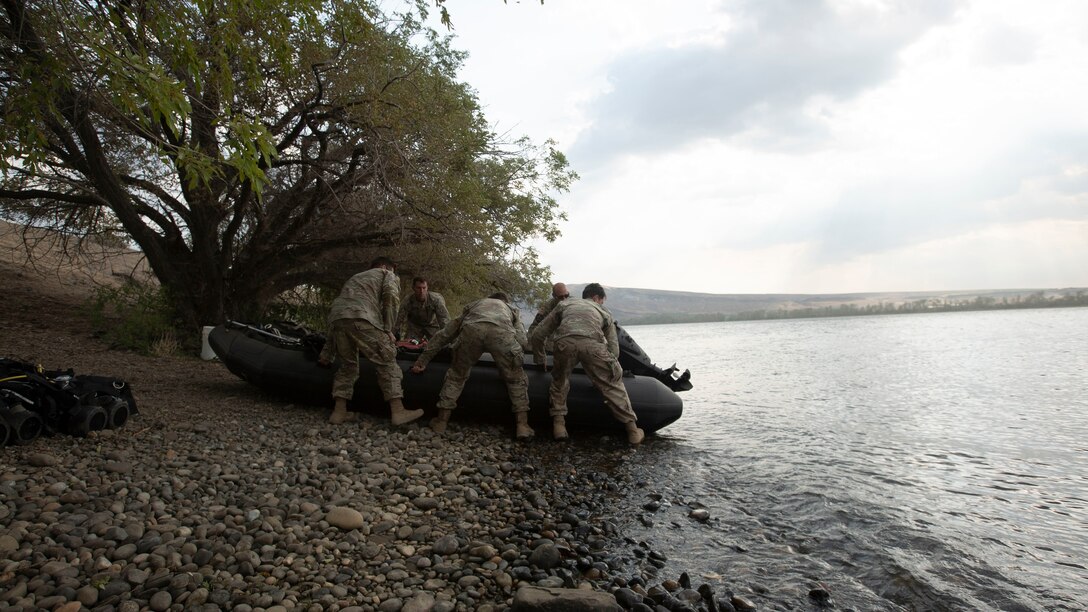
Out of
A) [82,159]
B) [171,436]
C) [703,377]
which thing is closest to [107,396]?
[171,436]

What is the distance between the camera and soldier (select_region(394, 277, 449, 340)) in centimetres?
917

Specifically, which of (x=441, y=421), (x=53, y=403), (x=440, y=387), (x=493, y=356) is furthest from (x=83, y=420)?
(x=493, y=356)

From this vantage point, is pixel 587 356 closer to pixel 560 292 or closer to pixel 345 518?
pixel 560 292

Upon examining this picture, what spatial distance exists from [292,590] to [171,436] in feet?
10.3

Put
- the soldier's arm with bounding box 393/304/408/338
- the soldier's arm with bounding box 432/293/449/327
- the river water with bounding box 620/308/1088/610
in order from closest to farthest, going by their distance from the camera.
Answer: the river water with bounding box 620/308/1088/610
the soldier's arm with bounding box 432/293/449/327
the soldier's arm with bounding box 393/304/408/338

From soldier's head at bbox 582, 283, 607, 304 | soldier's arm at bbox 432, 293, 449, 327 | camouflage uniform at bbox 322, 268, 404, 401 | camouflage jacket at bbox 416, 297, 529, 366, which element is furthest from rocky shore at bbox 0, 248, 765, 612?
soldier's arm at bbox 432, 293, 449, 327

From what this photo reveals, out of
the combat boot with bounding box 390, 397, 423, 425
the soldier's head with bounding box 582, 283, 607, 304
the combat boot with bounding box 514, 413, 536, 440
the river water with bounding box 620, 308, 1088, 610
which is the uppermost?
the soldier's head with bounding box 582, 283, 607, 304

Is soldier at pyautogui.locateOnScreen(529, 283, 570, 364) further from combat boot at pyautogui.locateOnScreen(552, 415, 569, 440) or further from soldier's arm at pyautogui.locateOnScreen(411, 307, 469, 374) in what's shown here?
soldier's arm at pyautogui.locateOnScreen(411, 307, 469, 374)

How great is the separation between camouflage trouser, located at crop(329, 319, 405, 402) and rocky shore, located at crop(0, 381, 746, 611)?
0.96 metres

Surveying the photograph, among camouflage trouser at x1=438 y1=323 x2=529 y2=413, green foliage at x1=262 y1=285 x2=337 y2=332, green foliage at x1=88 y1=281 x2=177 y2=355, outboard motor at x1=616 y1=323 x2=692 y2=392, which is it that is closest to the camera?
camouflage trouser at x1=438 y1=323 x2=529 y2=413

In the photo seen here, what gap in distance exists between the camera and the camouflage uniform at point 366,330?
685cm

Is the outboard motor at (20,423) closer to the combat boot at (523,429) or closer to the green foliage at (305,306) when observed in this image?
the combat boot at (523,429)

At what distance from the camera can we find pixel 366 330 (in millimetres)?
6848

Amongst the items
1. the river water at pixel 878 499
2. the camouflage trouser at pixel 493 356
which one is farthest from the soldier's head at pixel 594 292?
the river water at pixel 878 499
